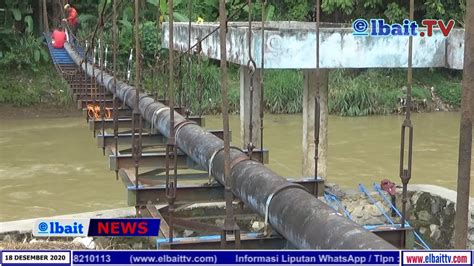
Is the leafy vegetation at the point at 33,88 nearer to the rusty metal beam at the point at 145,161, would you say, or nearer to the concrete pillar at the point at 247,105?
the concrete pillar at the point at 247,105

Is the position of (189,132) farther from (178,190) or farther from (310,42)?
(310,42)

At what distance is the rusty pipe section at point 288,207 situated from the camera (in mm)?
1883

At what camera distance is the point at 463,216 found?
4.37ft

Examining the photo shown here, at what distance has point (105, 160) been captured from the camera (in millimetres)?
8680

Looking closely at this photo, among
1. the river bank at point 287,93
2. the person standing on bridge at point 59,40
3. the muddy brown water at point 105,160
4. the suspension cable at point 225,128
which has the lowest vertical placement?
the muddy brown water at point 105,160

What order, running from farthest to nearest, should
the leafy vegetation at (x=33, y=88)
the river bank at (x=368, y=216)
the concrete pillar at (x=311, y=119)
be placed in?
the leafy vegetation at (x=33, y=88), the concrete pillar at (x=311, y=119), the river bank at (x=368, y=216)

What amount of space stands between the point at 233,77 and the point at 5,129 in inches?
166

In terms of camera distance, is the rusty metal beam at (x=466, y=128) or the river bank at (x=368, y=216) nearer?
the rusty metal beam at (x=466, y=128)

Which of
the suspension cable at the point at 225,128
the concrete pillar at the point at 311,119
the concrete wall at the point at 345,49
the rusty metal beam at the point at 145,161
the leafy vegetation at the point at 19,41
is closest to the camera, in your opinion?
the suspension cable at the point at 225,128

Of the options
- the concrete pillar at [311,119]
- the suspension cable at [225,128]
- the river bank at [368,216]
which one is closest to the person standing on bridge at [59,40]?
the concrete pillar at [311,119]

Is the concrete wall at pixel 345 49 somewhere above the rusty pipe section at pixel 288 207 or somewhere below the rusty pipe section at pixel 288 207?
above

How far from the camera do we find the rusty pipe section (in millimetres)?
1883

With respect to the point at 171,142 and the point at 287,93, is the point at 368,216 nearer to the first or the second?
the point at 171,142

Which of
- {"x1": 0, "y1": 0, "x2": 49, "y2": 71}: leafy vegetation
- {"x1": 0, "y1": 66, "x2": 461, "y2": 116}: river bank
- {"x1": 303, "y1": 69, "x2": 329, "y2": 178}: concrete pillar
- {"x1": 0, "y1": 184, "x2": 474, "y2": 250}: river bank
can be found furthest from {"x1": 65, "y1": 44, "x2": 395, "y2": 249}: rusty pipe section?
{"x1": 0, "y1": 0, "x2": 49, "y2": 71}: leafy vegetation
